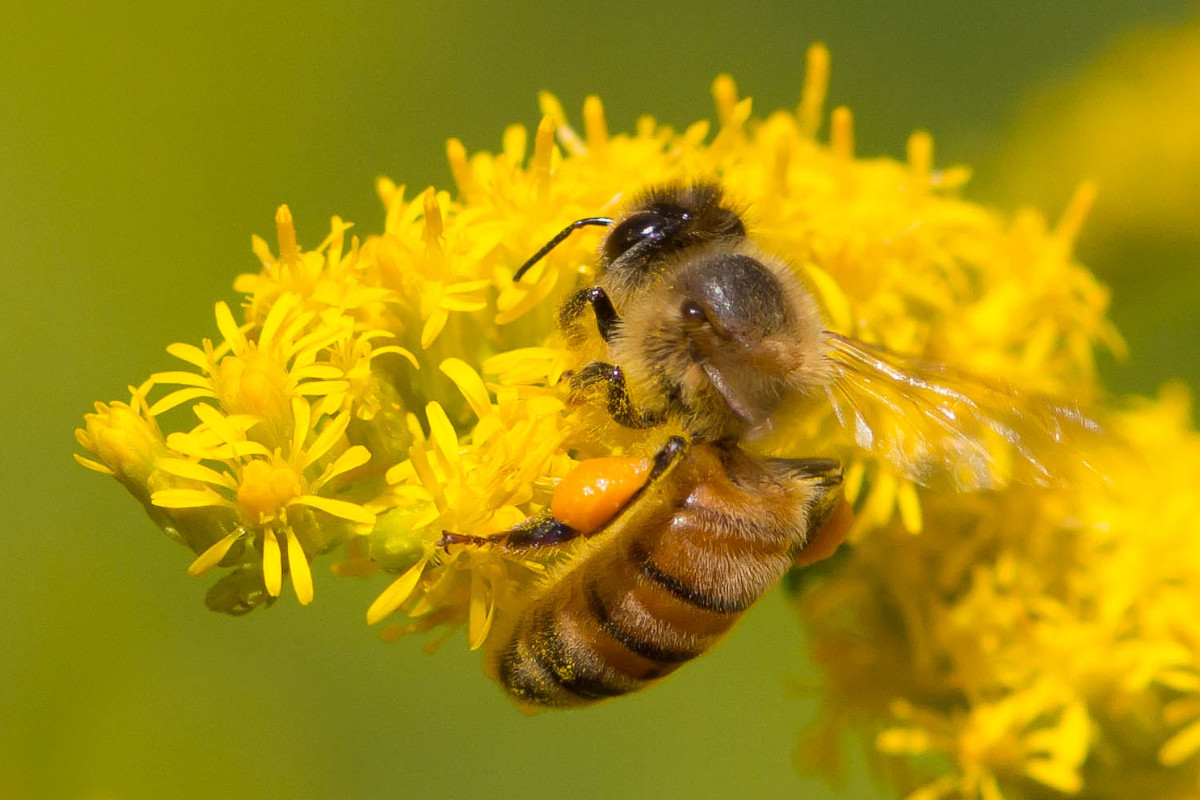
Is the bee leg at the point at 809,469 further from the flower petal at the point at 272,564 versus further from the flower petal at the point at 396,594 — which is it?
the flower petal at the point at 272,564

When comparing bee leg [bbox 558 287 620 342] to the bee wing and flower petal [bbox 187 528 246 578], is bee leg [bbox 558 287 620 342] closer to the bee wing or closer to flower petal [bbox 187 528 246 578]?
the bee wing

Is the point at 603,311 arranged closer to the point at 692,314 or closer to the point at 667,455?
the point at 692,314

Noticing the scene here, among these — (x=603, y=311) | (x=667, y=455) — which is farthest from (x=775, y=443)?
(x=603, y=311)

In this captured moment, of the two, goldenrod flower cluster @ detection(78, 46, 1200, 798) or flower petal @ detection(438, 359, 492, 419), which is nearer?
goldenrod flower cluster @ detection(78, 46, 1200, 798)

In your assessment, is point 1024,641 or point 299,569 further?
point 1024,641

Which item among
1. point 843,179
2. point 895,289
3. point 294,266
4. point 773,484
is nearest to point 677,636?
point 773,484

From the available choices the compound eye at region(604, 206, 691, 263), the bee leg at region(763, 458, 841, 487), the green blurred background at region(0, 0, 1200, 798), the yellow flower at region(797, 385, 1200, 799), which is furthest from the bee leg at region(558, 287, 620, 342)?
the green blurred background at region(0, 0, 1200, 798)

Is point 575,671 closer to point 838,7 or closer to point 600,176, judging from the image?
point 600,176
